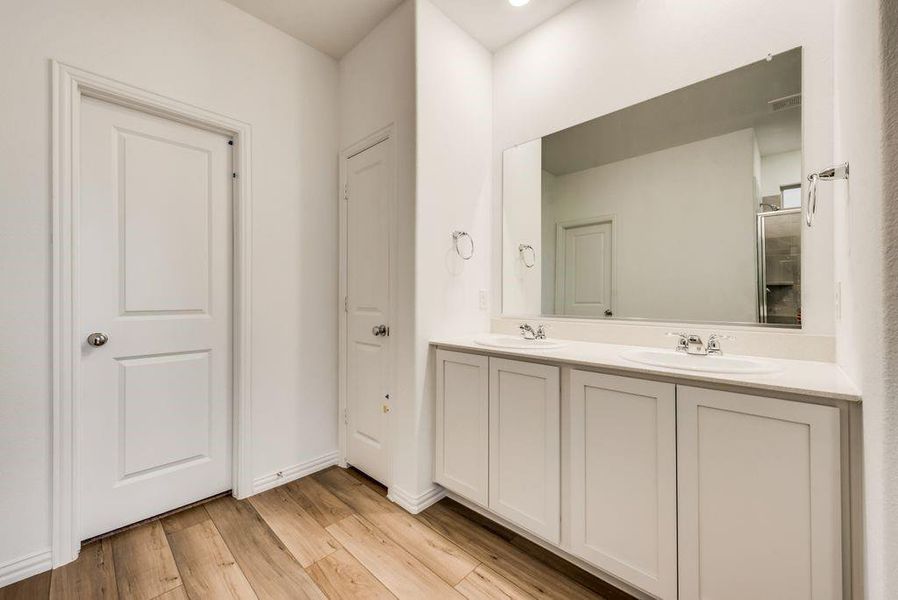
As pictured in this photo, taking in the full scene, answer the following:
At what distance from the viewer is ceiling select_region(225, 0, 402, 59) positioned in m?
2.06

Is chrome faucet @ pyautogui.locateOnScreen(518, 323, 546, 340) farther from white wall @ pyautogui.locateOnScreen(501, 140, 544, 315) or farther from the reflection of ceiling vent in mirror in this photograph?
the reflection of ceiling vent in mirror

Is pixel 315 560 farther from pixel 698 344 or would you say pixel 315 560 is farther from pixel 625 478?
pixel 698 344

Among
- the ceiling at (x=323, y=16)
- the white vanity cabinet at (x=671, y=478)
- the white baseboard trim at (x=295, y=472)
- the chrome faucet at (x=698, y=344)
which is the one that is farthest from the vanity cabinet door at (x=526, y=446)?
the ceiling at (x=323, y=16)

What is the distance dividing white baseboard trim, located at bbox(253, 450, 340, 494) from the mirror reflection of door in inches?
68.9

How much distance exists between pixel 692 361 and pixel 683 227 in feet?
2.12

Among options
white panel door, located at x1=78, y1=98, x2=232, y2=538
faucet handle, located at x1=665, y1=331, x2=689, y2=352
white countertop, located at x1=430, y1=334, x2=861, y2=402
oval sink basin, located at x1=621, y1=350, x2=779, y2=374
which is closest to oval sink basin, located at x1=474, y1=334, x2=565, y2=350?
white countertop, located at x1=430, y1=334, x2=861, y2=402

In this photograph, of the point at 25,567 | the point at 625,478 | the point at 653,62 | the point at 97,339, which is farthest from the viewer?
the point at 653,62

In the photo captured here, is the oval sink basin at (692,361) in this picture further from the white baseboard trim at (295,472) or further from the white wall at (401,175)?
the white baseboard trim at (295,472)

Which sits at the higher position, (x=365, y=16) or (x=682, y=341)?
(x=365, y=16)

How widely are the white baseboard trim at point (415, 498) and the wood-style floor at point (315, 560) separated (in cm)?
4

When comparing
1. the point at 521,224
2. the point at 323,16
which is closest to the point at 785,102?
the point at 521,224

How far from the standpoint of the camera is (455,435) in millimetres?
1946

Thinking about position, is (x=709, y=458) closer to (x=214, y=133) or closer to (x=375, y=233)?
(x=375, y=233)

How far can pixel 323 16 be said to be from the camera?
2148 mm
